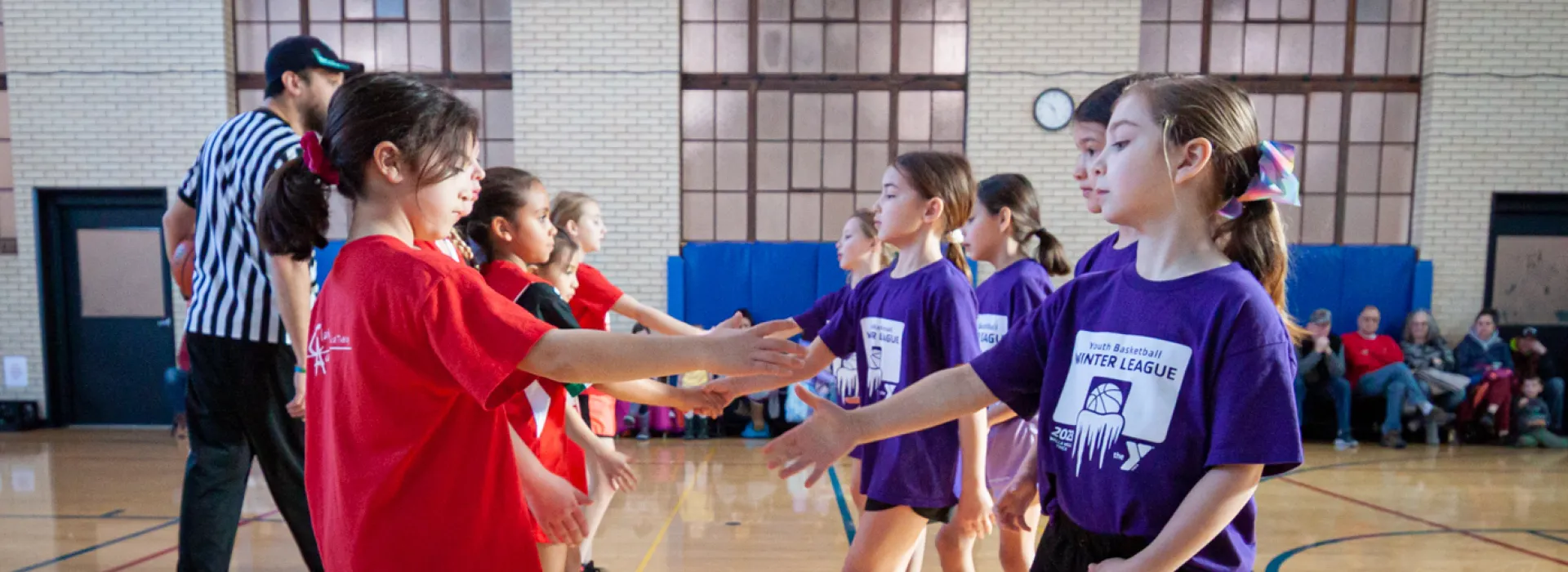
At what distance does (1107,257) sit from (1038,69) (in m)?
5.95

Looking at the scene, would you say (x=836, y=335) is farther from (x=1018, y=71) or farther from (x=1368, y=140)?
(x=1368, y=140)

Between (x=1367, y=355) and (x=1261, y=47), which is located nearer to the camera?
(x=1367, y=355)

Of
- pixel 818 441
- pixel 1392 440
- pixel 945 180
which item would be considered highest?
pixel 945 180

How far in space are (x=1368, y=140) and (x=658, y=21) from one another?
6.74 meters

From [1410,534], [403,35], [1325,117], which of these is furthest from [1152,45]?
[403,35]

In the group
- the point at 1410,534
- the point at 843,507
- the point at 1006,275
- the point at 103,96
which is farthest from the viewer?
the point at 103,96

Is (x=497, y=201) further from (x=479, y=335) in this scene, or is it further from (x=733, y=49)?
(x=733, y=49)

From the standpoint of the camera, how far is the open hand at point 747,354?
126 cm

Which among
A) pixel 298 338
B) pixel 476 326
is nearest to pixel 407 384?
pixel 476 326

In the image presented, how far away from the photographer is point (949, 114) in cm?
785

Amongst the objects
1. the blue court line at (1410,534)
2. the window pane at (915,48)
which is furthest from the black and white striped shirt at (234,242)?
the window pane at (915,48)

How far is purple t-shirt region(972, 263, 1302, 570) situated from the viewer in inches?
46.0

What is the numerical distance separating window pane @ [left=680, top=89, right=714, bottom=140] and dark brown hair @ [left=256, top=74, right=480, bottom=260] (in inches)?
255

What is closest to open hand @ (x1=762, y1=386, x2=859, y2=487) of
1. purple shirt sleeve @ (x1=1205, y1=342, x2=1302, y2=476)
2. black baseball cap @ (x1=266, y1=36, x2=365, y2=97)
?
purple shirt sleeve @ (x1=1205, y1=342, x2=1302, y2=476)
